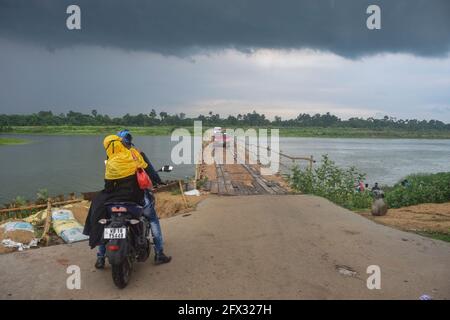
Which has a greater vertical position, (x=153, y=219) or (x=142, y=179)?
(x=142, y=179)

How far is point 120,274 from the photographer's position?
14.0ft

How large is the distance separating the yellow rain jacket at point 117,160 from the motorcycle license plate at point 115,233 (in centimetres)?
71

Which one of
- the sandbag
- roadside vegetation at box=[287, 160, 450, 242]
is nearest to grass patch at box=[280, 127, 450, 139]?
roadside vegetation at box=[287, 160, 450, 242]

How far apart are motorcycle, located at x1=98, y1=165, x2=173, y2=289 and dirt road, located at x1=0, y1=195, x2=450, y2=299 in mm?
198

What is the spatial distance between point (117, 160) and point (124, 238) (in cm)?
101

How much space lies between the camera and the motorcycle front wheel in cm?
Answer: 423

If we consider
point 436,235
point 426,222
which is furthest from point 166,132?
point 436,235

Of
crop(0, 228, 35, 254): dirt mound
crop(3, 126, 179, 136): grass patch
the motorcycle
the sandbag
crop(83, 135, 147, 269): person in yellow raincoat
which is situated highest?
crop(3, 126, 179, 136): grass patch

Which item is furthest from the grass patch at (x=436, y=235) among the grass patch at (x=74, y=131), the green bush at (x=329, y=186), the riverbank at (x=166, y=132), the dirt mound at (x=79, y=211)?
the grass patch at (x=74, y=131)

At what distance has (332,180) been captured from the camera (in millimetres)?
12547

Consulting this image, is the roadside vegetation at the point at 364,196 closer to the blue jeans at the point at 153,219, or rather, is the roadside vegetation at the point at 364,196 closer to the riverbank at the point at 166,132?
the blue jeans at the point at 153,219

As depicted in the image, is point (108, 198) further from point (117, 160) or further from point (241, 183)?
point (241, 183)

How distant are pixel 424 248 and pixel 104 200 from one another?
5.10 metres

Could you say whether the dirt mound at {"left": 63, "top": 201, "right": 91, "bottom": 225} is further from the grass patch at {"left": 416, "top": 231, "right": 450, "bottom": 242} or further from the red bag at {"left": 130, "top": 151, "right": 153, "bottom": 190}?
the grass patch at {"left": 416, "top": 231, "right": 450, "bottom": 242}
